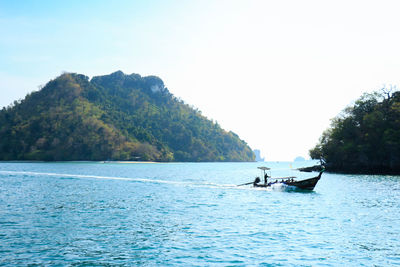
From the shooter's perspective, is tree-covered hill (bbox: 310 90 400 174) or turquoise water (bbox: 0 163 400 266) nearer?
turquoise water (bbox: 0 163 400 266)

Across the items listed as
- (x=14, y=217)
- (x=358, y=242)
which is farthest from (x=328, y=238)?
(x=14, y=217)

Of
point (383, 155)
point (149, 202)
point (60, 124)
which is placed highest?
point (60, 124)

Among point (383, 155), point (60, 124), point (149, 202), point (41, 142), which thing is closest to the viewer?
point (149, 202)

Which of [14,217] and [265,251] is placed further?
[14,217]

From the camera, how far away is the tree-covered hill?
79.6m

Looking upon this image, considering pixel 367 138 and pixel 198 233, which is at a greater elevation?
pixel 367 138

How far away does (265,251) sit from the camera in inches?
635

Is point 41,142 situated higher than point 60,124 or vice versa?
point 60,124

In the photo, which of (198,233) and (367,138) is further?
(367,138)

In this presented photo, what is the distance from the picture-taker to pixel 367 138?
84250 millimetres

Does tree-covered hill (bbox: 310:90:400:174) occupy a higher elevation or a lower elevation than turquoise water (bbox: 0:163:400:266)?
higher

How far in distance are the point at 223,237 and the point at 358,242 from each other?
7659mm

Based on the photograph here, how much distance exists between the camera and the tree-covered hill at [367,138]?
79.6m

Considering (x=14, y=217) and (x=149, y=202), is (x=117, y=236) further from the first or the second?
(x=149, y=202)
